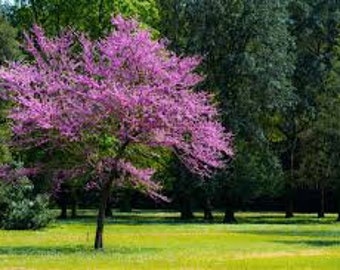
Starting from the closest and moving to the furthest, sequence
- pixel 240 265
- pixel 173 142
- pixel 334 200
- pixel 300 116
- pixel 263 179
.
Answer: pixel 240 265, pixel 173 142, pixel 263 179, pixel 300 116, pixel 334 200

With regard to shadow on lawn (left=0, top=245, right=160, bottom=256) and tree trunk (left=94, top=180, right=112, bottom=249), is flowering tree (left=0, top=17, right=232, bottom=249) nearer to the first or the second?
tree trunk (left=94, top=180, right=112, bottom=249)

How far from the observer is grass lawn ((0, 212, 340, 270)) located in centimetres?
2748

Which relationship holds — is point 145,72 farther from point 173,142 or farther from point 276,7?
point 276,7

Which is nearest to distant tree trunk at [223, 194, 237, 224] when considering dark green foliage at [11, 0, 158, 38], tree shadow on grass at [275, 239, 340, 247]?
dark green foliage at [11, 0, 158, 38]

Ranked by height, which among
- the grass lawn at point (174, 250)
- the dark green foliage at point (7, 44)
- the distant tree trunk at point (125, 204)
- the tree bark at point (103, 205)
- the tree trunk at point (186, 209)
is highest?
the dark green foliage at point (7, 44)

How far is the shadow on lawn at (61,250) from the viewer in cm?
3209

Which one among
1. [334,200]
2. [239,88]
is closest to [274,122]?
[239,88]

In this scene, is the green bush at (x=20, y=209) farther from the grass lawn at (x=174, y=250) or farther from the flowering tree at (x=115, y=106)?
the flowering tree at (x=115, y=106)

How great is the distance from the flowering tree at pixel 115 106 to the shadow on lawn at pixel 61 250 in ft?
3.74

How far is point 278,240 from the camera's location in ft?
141

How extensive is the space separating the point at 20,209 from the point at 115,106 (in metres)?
20.6

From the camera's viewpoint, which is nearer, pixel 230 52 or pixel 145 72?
pixel 145 72

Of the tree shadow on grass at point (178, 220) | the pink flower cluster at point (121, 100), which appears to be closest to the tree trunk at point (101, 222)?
the pink flower cluster at point (121, 100)

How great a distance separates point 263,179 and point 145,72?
35.0m
